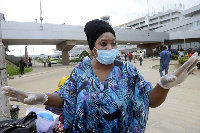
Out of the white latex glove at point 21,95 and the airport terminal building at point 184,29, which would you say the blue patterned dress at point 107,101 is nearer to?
the white latex glove at point 21,95

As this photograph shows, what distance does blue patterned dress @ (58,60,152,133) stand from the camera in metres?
1.25

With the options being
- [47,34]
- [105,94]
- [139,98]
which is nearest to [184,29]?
[47,34]

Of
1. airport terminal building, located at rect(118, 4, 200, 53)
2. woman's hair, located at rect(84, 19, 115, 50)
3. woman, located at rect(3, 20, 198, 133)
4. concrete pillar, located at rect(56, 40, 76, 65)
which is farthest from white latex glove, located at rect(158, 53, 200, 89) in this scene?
airport terminal building, located at rect(118, 4, 200, 53)

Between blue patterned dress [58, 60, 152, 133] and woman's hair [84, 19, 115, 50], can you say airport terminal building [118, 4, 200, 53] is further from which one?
blue patterned dress [58, 60, 152, 133]

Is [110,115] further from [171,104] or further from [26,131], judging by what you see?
[171,104]

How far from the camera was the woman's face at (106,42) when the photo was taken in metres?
1.44

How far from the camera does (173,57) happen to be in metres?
22.7

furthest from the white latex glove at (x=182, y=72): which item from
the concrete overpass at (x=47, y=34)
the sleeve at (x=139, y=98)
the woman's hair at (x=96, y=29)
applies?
the concrete overpass at (x=47, y=34)

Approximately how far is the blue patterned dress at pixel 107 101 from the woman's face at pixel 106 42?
21 centimetres

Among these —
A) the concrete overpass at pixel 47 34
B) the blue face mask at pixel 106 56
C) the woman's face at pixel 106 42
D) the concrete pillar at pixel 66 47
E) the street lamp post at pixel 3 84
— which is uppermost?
the concrete overpass at pixel 47 34

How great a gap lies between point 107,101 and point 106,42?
0.52m

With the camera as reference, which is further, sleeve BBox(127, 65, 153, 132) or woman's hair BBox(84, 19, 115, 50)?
woman's hair BBox(84, 19, 115, 50)

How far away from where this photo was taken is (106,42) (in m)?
1.46

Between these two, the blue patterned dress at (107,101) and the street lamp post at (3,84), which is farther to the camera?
the street lamp post at (3,84)
